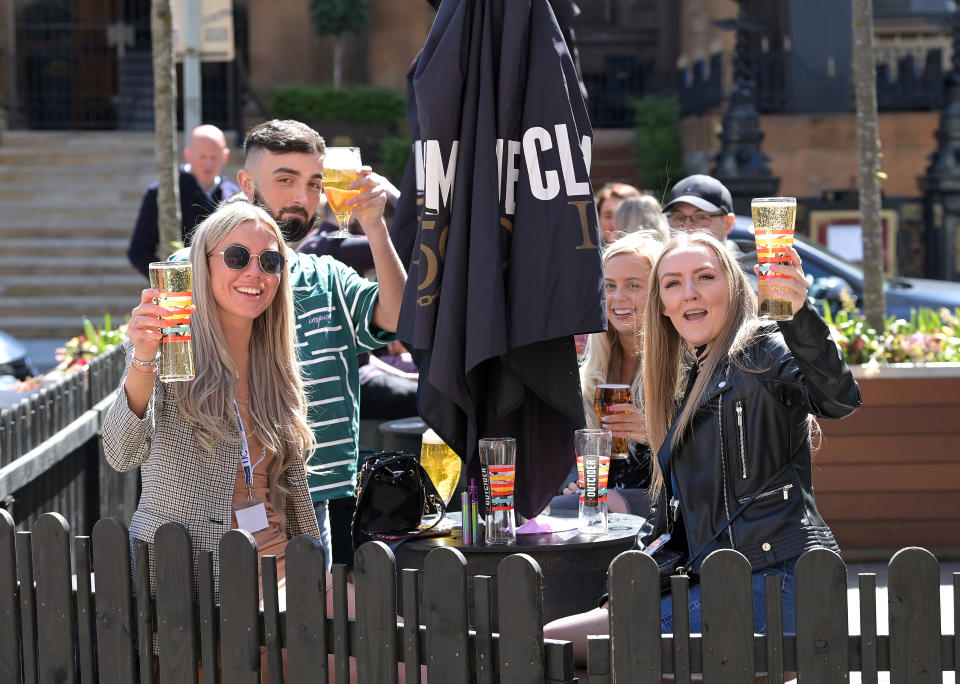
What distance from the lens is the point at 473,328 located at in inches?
155

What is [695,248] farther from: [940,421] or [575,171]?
[940,421]

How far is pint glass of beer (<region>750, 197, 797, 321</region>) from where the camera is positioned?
339cm

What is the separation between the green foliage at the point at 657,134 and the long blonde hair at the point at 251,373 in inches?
566

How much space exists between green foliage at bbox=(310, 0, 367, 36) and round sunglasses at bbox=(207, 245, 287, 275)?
56.4ft

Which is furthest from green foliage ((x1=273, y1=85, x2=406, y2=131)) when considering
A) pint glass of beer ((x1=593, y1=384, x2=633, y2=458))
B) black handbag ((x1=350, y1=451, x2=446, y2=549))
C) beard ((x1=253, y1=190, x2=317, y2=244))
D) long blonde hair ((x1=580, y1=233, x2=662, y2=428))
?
black handbag ((x1=350, y1=451, x2=446, y2=549))

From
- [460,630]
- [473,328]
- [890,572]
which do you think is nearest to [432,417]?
[473,328]

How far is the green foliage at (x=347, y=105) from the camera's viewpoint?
1931 cm

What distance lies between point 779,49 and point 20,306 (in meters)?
11.8

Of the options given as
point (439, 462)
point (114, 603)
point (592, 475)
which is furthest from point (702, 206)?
point (114, 603)

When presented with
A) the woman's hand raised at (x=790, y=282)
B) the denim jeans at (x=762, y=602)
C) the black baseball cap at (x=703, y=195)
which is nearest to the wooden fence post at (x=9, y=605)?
the denim jeans at (x=762, y=602)

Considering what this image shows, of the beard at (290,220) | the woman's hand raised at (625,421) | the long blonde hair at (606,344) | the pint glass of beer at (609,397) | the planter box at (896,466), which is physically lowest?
the planter box at (896,466)

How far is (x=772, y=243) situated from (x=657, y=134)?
15.8m

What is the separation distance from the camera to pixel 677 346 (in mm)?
4348

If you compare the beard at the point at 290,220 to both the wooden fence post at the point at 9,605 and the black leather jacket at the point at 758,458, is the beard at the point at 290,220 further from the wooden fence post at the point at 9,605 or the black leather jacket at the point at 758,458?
the black leather jacket at the point at 758,458
